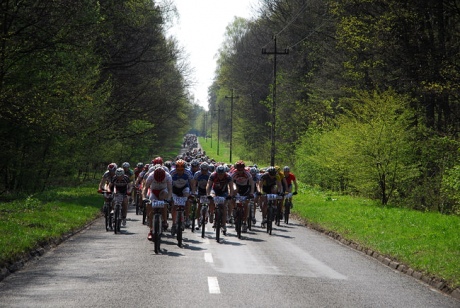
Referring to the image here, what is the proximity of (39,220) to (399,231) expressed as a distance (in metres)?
10.6

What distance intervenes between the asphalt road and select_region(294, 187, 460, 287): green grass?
24.2 inches

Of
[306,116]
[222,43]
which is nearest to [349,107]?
[306,116]

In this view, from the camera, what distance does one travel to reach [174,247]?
52.6 feet

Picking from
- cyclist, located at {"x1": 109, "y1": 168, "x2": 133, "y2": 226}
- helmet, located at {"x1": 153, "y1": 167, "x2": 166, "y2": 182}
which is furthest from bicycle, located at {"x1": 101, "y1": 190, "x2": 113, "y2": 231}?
helmet, located at {"x1": 153, "y1": 167, "x2": 166, "y2": 182}

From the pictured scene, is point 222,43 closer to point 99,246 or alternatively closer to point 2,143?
point 2,143

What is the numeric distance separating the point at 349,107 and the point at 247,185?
864 inches

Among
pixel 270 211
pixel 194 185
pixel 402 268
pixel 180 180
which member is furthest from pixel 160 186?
pixel 402 268

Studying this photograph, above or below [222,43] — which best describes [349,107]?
below

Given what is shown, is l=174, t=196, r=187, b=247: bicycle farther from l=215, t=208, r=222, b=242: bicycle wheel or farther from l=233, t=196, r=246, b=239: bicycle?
l=233, t=196, r=246, b=239: bicycle

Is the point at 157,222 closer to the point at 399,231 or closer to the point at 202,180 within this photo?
the point at 202,180

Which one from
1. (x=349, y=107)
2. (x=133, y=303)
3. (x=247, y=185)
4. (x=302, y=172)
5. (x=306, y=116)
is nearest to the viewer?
(x=133, y=303)

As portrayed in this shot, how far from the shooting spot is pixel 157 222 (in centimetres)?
1495

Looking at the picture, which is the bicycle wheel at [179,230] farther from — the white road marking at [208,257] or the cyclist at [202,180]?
the cyclist at [202,180]

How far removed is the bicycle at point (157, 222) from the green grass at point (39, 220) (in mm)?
2710
